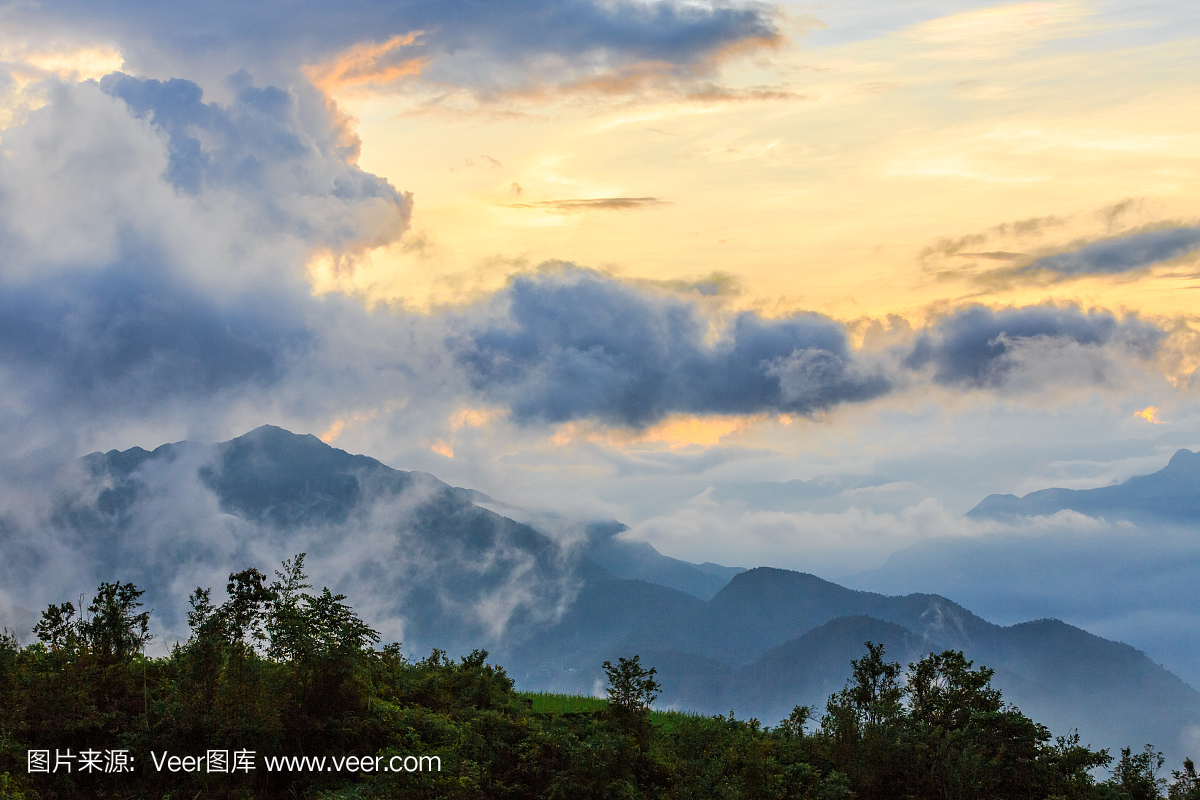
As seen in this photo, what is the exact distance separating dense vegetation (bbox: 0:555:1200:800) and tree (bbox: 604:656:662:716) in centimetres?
5

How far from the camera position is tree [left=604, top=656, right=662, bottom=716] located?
2178 cm

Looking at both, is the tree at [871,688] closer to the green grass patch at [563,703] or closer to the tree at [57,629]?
the green grass patch at [563,703]

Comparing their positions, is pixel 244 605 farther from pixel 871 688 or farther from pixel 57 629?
pixel 871 688

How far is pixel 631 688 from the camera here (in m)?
21.8

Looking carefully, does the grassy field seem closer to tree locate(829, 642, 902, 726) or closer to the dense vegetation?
the dense vegetation

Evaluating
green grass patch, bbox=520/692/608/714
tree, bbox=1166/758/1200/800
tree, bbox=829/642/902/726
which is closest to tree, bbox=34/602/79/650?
green grass patch, bbox=520/692/608/714

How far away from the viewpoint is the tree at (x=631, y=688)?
2178 cm

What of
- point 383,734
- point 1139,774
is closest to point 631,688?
point 383,734

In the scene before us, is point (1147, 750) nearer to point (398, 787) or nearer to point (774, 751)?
point (774, 751)

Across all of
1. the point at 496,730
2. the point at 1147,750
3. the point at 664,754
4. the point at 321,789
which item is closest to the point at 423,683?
the point at 496,730

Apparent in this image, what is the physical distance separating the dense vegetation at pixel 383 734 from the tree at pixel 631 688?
1.9 inches

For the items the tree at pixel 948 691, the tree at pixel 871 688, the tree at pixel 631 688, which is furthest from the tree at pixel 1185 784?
the tree at pixel 631 688

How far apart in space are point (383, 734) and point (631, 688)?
5.96 m

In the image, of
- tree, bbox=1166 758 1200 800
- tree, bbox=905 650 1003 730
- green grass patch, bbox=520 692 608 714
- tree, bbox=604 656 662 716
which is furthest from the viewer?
green grass patch, bbox=520 692 608 714
